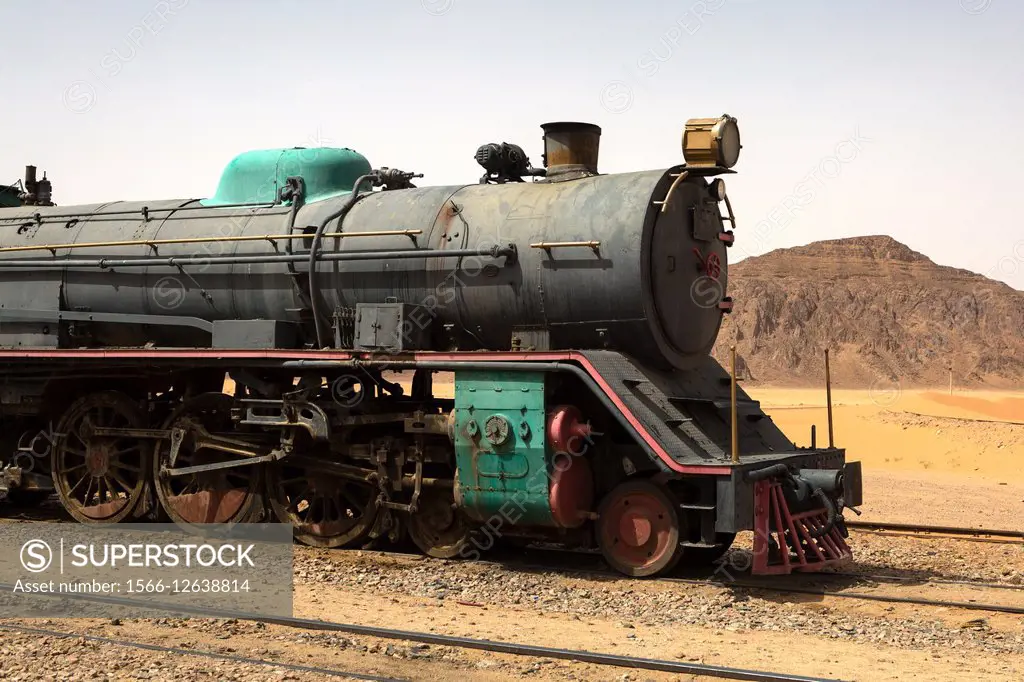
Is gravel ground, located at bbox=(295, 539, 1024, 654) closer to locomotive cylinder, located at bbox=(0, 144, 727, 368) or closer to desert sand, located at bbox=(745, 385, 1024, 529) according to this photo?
locomotive cylinder, located at bbox=(0, 144, 727, 368)

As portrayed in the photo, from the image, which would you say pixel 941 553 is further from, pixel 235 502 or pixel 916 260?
pixel 916 260

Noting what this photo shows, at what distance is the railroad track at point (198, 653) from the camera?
632cm

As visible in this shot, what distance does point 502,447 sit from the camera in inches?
368

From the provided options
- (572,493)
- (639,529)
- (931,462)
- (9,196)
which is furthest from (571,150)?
(931,462)

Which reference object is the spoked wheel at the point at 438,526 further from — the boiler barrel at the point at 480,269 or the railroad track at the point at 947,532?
the railroad track at the point at 947,532

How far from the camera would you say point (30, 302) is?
40.3 ft

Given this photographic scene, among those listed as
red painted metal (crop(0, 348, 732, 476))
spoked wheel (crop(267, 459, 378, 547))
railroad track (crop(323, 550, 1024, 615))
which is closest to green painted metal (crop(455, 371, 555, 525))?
red painted metal (crop(0, 348, 732, 476))

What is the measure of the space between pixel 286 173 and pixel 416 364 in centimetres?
313

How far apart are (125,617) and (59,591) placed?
3.45 feet

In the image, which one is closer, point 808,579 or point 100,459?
point 808,579

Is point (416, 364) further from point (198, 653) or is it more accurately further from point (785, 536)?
point (198, 653)

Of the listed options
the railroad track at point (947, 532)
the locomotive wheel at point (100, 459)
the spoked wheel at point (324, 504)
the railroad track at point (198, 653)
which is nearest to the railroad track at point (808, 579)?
the spoked wheel at point (324, 504)

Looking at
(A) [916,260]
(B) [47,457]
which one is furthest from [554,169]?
(A) [916,260]

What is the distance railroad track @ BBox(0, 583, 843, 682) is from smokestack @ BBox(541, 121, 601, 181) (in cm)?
487
